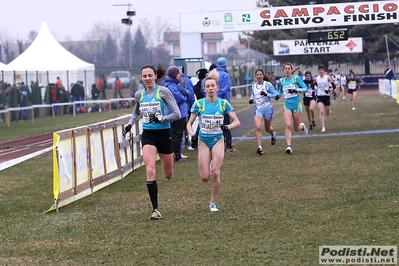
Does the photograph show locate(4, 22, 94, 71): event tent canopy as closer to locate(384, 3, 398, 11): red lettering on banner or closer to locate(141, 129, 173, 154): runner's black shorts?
locate(384, 3, 398, 11): red lettering on banner

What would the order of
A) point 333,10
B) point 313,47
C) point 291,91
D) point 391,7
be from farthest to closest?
1. point 313,47
2. point 333,10
3. point 391,7
4. point 291,91

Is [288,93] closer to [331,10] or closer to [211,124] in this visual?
[211,124]

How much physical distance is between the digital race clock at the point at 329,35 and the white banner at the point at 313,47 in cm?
1999

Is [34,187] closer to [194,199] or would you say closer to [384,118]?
[194,199]

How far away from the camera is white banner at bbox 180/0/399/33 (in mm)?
28422

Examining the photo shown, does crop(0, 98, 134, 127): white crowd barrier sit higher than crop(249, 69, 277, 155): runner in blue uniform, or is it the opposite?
crop(249, 69, 277, 155): runner in blue uniform

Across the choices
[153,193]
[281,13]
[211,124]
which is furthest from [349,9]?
[153,193]

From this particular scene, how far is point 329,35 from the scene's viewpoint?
100 ft

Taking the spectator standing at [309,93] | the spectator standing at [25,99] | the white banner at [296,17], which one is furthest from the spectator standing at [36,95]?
the spectator standing at [309,93]

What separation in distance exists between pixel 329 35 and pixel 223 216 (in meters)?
21.5

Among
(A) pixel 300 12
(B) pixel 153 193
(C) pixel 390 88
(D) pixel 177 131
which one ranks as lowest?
(B) pixel 153 193

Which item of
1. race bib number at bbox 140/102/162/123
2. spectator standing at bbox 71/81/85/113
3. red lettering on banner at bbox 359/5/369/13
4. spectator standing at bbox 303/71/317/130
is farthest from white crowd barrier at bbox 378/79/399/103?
race bib number at bbox 140/102/162/123

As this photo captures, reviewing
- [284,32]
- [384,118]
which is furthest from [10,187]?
[284,32]

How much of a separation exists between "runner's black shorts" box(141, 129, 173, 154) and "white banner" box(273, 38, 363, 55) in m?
41.0
